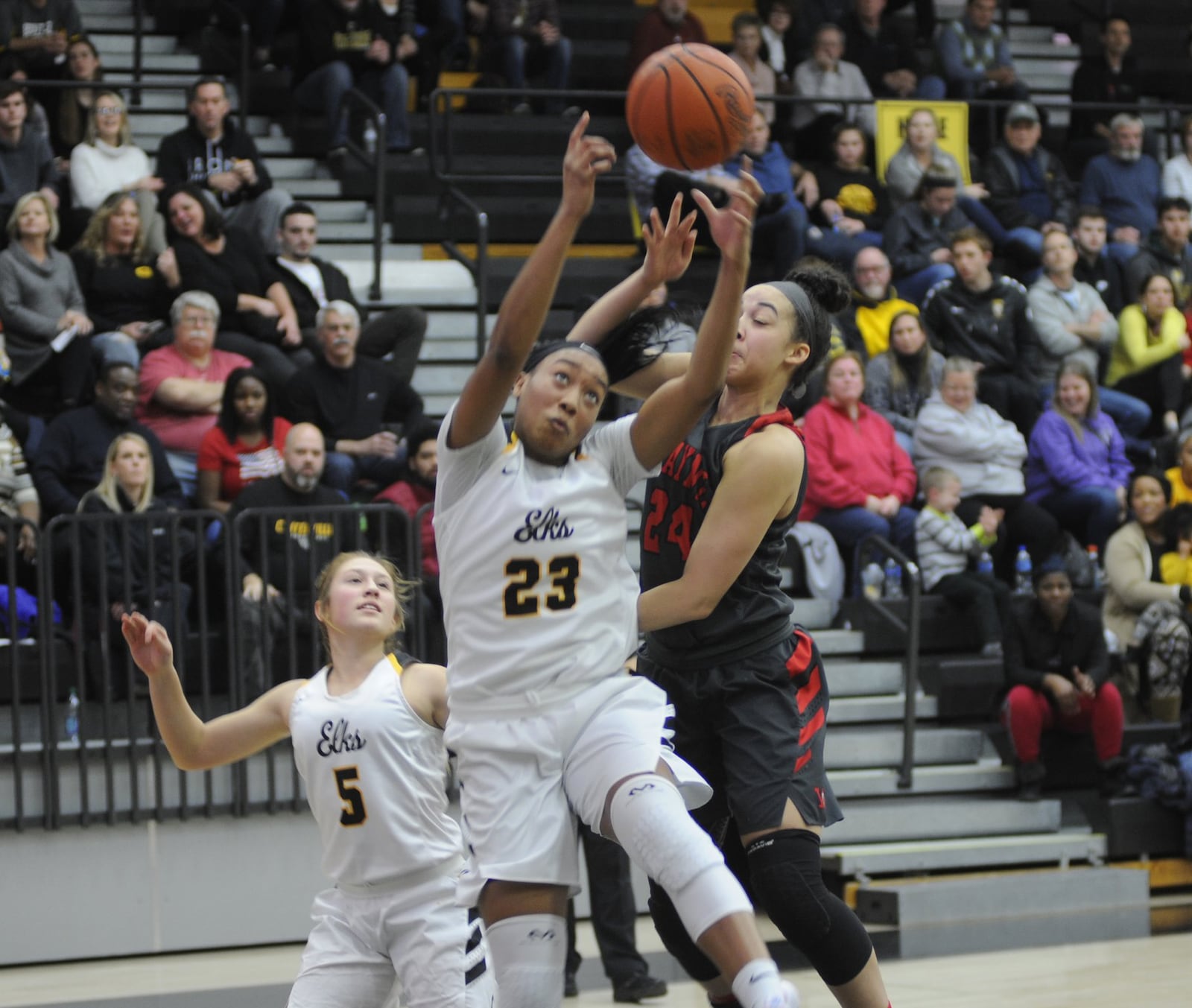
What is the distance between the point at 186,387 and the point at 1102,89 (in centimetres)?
807

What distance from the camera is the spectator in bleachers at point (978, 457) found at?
980 centimetres

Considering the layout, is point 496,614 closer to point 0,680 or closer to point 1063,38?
point 0,680

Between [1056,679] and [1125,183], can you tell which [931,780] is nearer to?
[1056,679]

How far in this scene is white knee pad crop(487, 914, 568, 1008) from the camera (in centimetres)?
376

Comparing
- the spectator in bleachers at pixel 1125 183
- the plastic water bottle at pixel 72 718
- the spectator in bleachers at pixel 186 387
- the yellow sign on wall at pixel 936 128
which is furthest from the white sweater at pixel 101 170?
the spectator in bleachers at pixel 1125 183

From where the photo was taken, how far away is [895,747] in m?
8.93

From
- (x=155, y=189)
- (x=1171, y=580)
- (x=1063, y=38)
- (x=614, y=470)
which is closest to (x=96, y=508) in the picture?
(x=155, y=189)

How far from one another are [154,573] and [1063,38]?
10169 millimetres

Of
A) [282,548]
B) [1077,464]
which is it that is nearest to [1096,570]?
[1077,464]

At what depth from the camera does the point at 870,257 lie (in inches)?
414

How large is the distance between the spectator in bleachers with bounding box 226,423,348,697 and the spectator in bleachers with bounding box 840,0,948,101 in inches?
264

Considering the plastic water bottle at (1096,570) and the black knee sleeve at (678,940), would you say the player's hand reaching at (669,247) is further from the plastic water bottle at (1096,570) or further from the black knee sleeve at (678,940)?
the plastic water bottle at (1096,570)

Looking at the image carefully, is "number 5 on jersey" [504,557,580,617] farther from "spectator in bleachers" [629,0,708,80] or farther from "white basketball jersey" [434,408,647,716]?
"spectator in bleachers" [629,0,708,80]

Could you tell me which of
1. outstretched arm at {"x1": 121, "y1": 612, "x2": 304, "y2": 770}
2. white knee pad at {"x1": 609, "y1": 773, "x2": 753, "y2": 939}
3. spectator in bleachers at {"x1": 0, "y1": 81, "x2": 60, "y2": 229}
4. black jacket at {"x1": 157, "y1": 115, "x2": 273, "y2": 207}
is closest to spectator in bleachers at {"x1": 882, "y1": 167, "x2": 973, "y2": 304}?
black jacket at {"x1": 157, "y1": 115, "x2": 273, "y2": 207}
